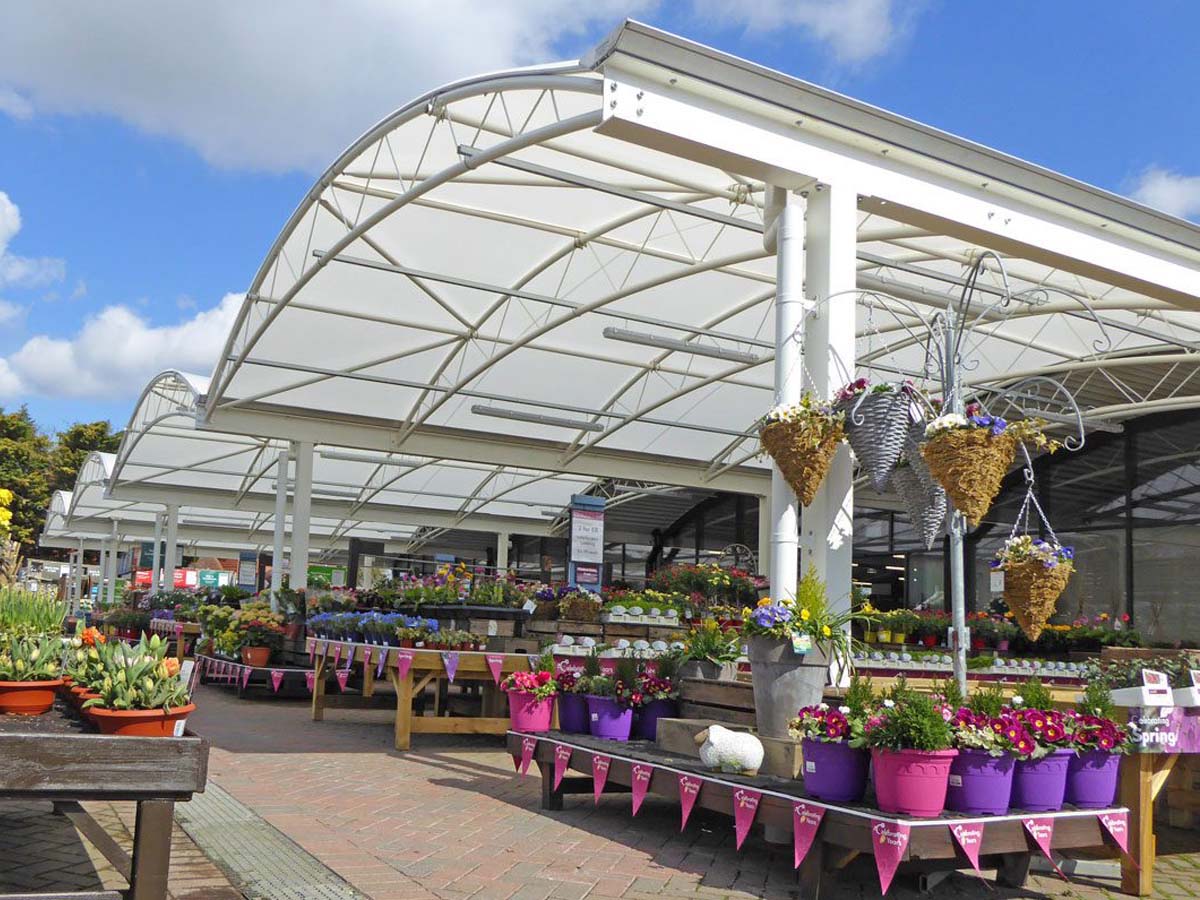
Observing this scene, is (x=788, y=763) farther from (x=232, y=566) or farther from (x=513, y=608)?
(x=232, y=566)

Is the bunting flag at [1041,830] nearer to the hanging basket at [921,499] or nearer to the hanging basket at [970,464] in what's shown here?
the hanging basket at [970,464]

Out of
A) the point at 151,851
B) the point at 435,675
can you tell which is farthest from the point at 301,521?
the point at 151,851

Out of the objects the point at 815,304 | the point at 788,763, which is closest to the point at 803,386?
the point at 815,304

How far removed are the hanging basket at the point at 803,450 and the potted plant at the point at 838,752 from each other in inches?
54.2

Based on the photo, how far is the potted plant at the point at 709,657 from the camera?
711 centimetres

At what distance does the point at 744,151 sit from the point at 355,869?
13.9 ft

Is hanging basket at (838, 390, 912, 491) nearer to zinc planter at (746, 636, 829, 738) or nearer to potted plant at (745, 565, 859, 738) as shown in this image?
potted plant at (745, 565, 859, 738)

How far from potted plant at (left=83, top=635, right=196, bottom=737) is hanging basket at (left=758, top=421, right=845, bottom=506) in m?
3.08

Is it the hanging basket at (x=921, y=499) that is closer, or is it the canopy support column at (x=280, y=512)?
the hanging basket at (x=921, y=499)

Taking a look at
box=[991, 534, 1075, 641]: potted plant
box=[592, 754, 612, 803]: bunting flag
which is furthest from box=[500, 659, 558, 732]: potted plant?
box=[991, 534, 1075, 641]: potted plant

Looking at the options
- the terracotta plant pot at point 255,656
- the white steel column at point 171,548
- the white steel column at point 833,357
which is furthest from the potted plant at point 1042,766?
the white steel column at point 171,548

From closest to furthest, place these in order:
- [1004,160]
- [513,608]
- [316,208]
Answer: [1004,160]
[513,608]
[316,208]

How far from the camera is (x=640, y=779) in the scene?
591cm

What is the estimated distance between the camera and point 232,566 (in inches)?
2188
